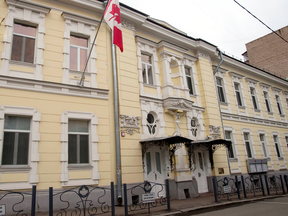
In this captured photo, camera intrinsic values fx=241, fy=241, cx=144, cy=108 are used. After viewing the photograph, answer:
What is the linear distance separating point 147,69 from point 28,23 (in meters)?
6.16

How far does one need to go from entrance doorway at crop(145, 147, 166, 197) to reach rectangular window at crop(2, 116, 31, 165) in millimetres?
5416

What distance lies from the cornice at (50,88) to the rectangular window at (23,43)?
1.04m

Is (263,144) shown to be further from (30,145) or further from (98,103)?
(30,145)

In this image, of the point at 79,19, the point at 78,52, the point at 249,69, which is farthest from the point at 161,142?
the point at 249,69

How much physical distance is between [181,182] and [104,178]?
4.23 m

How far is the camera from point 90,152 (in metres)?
9.84

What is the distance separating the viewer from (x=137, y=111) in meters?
11.5

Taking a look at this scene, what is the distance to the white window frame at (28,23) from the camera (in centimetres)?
889

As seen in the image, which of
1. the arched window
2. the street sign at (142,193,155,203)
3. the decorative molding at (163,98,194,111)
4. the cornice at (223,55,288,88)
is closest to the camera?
the street sign at (142,193,155,203)

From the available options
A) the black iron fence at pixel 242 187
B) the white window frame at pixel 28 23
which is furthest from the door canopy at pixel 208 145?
the white window frame at pixel 28 23

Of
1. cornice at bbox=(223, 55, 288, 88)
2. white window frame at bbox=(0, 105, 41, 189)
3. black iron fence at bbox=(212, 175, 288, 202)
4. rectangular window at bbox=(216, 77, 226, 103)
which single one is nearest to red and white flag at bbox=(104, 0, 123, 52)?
white window frame at bbox=(0, 105, 41, 189)

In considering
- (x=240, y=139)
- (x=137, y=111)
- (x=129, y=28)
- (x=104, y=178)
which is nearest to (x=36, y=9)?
(x=129, y=28)

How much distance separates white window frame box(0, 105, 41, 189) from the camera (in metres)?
7.99

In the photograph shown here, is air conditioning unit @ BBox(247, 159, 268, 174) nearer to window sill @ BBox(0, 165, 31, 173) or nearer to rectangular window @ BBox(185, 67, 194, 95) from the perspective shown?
rectangular window @ BBox(185, 67, 194, 95)
